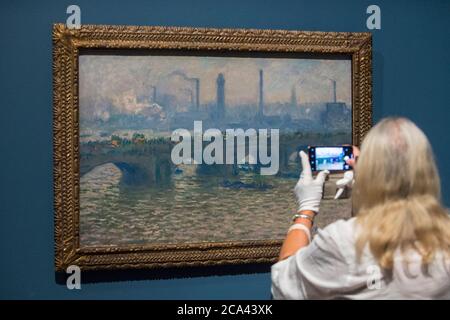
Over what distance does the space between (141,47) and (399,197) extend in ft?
3.75

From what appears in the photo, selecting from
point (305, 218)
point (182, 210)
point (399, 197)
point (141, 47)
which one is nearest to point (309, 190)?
point (305, 218)

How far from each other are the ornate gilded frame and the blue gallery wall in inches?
1.8

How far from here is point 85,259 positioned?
1947mm

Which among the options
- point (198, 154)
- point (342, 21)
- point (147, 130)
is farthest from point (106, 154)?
point (342, 21)

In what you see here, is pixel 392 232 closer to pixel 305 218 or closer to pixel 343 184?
pixel 305 218

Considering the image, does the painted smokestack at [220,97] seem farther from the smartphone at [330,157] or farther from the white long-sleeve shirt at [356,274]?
the white long-sleeve shirt at [356,274]

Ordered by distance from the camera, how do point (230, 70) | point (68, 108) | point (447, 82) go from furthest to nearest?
point (447, 82) → point (230, 70) → point (68, 108)

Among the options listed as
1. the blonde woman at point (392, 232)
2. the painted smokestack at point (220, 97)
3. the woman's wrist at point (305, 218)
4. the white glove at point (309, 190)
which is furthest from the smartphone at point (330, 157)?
the painted smokestack at point (220, 97)

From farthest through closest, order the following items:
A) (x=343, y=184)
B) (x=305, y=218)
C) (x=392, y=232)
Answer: (x=343, y=184) < (x=305, y=218) < (x=392, y=232)

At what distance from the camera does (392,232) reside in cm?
109

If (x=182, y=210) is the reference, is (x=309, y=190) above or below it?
above

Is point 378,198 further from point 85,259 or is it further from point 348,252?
point 85,259

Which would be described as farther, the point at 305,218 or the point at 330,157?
the point at 330,157
